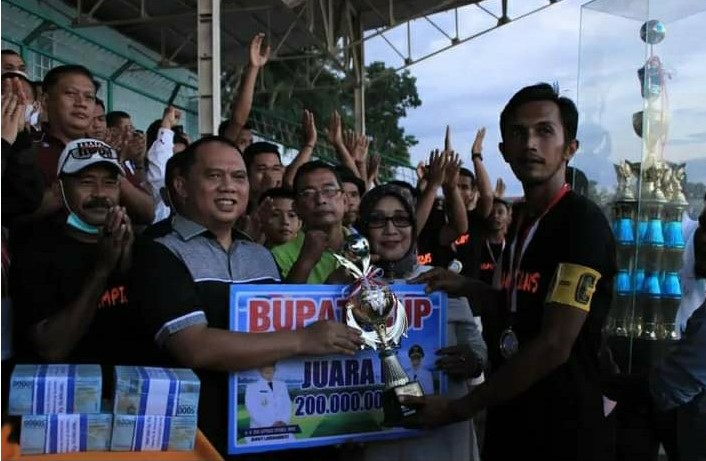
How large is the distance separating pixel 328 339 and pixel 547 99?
1.00 meters

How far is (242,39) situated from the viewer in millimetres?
14211

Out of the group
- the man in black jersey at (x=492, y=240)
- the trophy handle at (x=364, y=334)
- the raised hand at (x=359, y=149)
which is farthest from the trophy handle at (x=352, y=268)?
the man in black jersey at (x=492, y=240)

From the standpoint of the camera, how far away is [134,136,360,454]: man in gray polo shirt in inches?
84.4

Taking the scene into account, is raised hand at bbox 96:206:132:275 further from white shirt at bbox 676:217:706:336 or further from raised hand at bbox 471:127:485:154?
raised hand at bbox 471:127:485:154

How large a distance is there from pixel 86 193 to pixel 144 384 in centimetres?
115

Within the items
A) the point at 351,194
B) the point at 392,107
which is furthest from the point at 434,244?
the point at 392,107

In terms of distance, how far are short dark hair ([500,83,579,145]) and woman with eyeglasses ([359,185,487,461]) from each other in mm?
604

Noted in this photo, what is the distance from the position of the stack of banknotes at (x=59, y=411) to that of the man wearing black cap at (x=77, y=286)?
0.45 meters

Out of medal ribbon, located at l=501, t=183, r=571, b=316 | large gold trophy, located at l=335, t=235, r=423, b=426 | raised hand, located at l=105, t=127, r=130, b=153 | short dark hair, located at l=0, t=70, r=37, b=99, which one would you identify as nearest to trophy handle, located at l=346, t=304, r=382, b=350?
large gold trophy, located at l=335, t=235, r=423, b=426

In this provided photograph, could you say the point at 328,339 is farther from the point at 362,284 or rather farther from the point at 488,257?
the point at 488,257

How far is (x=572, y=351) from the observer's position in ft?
7.20

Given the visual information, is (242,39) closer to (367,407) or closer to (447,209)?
(447,209)

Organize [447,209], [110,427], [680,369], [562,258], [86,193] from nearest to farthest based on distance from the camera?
[110,427], [562,258], [680,369], [86,193], [447,209]

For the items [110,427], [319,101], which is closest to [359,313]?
[110,427]
